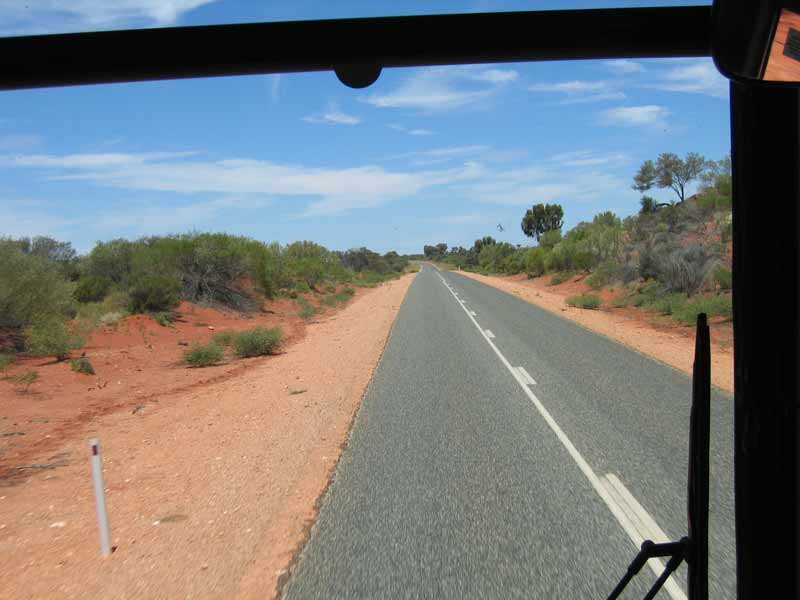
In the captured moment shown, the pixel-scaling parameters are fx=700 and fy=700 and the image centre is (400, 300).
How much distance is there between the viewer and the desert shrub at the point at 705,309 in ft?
65.7

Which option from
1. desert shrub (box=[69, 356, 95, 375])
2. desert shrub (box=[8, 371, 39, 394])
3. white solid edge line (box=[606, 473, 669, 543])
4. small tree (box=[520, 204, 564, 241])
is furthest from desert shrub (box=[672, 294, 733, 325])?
small tree (box=[520, 204, 564, 241])

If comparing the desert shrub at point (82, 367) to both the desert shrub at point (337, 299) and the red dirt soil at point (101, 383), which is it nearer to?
the red dirt soil at point (101, 383)

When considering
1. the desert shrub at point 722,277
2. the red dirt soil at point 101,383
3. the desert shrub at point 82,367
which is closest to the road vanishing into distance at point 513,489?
the red dirt soil at point 101,383

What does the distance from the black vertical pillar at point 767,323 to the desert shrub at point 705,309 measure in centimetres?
1810

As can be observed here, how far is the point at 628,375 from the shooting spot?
39.8ft

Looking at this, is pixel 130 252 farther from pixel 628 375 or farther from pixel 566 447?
pixel 566 447

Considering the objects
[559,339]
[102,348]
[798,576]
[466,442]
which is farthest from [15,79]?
[102,348]

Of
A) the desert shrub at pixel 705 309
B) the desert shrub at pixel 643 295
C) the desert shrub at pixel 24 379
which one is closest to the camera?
the desert shrub at pixel 24 379

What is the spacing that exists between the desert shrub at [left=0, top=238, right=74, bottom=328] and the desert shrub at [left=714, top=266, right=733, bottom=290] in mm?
20090

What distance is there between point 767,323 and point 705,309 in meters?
19.7

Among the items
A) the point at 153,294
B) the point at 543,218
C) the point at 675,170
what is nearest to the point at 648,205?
the point at 675,170

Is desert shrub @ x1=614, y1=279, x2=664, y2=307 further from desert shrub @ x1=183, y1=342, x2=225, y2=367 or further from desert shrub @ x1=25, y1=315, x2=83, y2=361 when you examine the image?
desert shrub @ x1=25, y1=315, x2=83, y2=361

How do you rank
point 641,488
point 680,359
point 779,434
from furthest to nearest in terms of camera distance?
point 680,359
point 641,488
point 779,434

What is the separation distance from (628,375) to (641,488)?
6.39 meters
